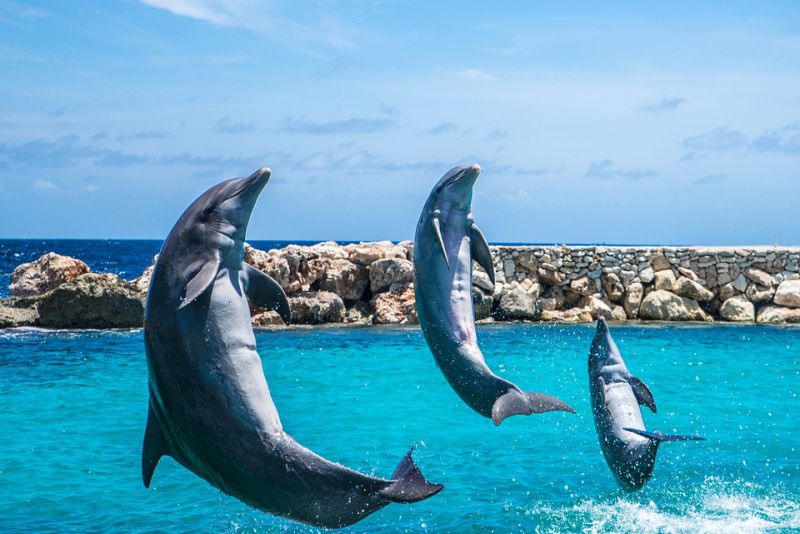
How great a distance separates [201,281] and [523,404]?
6.61ft

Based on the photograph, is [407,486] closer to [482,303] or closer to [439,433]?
[439,433]

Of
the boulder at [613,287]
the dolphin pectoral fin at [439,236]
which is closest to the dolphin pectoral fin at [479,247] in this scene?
the dolphin pectoral fin at [439,236]

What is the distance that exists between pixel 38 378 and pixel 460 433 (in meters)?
7.60

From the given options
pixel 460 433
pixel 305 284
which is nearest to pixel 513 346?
pixel 305 284

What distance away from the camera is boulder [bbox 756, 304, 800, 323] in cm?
2127

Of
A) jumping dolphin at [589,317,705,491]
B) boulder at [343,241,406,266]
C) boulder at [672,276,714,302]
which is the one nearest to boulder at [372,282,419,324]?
boulder at [343,241,406,266]

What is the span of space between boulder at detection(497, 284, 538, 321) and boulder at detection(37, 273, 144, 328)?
27.2 ft

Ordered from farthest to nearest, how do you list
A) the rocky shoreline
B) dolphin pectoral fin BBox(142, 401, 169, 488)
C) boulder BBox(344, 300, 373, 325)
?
boulder BBox(344, 300, 373, 325), the rocky shoreline, dolphin pectoral fin BBox(142, 401, 169, 488)

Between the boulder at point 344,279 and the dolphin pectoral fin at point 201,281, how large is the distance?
54.7 feet

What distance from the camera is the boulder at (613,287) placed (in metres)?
22.1

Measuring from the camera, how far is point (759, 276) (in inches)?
862

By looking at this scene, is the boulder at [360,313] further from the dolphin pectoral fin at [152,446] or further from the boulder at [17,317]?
the dolphin pectoral fin at [152,446]

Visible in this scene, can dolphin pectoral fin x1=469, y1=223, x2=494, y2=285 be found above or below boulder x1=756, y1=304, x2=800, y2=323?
above

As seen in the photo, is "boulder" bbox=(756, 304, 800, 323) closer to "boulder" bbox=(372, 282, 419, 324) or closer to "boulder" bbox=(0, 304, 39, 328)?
"boulder" bbox=(372, 282, 419, 324)
